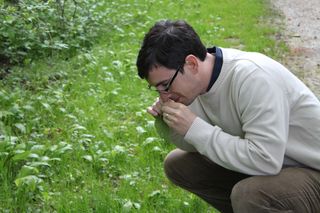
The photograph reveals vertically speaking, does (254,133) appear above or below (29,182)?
above

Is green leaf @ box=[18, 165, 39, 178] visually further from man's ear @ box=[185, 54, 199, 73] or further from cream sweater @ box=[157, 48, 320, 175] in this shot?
man's ear @ box=[185, 54, 199, 73]

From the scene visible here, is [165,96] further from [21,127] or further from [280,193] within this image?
[21,127]

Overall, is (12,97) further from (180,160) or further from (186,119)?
(186,119)

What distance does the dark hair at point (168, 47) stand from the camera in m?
2.51

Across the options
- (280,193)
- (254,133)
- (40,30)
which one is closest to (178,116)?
(254,133)

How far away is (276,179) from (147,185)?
1338mm

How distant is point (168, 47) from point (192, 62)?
14 centimetres

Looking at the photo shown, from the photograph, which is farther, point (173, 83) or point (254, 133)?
point (173, 83)

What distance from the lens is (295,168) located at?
2.64 meters

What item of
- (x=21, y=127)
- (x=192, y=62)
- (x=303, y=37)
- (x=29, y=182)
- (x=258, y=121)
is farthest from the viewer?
(x=303, y=37)

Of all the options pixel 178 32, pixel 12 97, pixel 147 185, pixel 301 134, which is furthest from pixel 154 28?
pixel 12 97

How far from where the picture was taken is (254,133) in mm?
2438

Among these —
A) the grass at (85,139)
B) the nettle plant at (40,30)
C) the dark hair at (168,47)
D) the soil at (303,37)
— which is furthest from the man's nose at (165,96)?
the soil at (303,37)

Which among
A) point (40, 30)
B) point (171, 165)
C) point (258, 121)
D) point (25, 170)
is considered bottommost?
point (40, 30)
